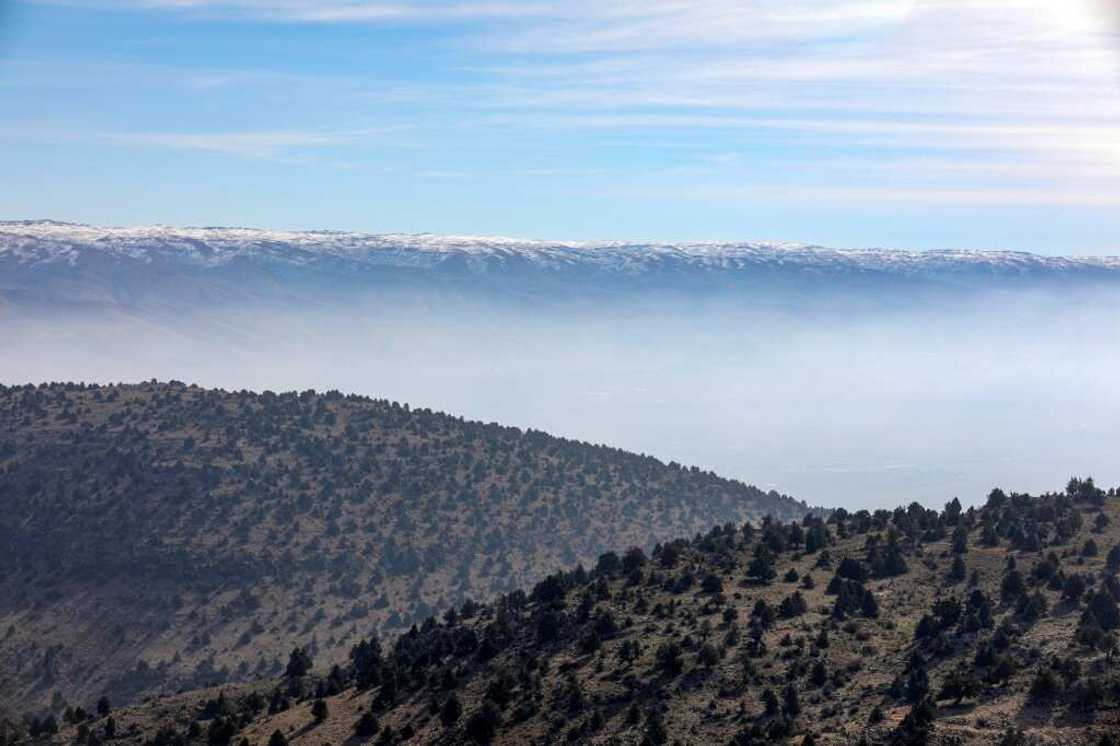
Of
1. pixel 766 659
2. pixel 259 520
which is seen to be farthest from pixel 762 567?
pixel 259 520

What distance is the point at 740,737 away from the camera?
47125 mm

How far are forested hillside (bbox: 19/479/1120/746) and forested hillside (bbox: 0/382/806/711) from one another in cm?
3788

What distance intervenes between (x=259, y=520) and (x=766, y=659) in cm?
8188

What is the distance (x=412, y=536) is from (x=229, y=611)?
73.3ft

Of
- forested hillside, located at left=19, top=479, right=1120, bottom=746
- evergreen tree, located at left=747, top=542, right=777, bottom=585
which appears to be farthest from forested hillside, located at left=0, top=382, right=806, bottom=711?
evergreen tree, located at left=747, top=542, right=777, bottom=585

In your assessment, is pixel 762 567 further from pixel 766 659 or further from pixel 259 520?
pixel 259 520

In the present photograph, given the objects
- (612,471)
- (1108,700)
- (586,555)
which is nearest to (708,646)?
(1108,700)

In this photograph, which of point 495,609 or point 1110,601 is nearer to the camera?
point 1110,601

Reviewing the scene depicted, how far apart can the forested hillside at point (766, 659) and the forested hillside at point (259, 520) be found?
3788 centimetres

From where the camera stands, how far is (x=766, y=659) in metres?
53.3

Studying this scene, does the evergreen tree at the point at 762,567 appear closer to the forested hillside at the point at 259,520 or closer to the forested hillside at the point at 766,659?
the forested hillside at the point at 766,659

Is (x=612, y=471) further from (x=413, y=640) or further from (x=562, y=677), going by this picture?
(x=562, y=677)

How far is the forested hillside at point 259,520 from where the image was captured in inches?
4235

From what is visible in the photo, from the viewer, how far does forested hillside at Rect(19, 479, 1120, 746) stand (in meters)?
47.2
